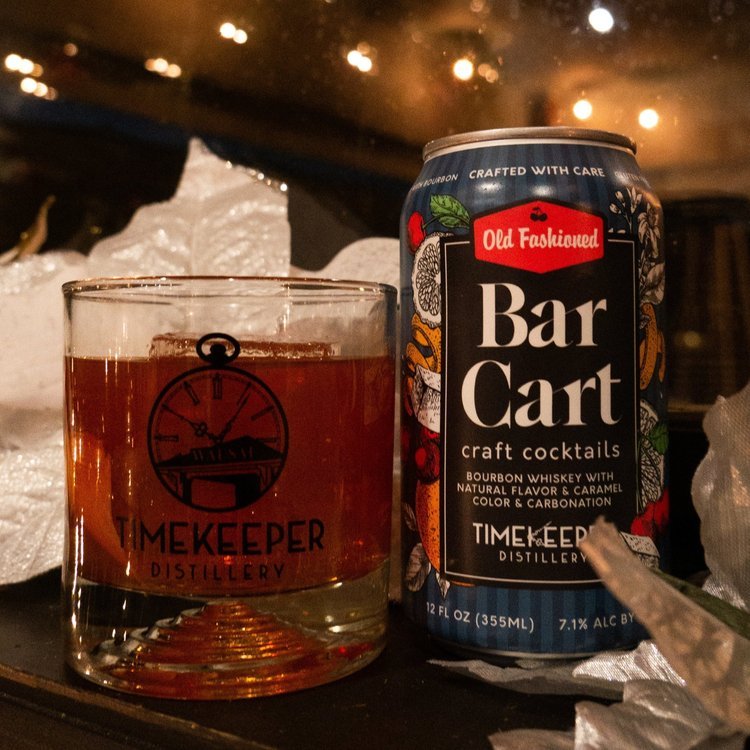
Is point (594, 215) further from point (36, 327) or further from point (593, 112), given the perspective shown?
point (36, 327)

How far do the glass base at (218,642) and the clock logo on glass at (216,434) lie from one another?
66mm

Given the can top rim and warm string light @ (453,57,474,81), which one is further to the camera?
warm string light @ (453,57,474,81)

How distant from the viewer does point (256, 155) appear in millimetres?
927

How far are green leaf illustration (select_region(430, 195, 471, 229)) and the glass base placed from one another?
238 mm

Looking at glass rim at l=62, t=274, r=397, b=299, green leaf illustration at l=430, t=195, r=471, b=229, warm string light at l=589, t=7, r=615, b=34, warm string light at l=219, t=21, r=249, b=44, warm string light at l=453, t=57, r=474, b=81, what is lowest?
glass rim at l=62, t=274, r=397, b=299

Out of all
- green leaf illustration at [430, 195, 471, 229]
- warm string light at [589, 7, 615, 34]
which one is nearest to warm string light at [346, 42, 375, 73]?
warm string light at [589, 7, 615, 34]

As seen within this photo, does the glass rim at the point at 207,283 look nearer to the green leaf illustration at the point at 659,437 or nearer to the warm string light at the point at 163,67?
the green leaf illustration at the point at 659,437

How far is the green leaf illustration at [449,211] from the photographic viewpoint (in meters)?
0.60

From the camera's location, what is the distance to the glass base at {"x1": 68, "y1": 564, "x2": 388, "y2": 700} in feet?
1.78

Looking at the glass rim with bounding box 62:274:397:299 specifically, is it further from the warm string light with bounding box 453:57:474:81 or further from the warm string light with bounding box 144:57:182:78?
the warm string light with bounding box 144:57:182:78

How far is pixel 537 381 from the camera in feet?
1.90

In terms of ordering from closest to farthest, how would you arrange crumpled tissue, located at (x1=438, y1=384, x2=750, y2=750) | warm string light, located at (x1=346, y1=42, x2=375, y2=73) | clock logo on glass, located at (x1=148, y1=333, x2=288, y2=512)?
crumpled tissue, located at (x1=438, y1=384, x2=750, y2=750) < clock logo on glass, located at (x1=148, y1=333, x2=288, y2=512) < warm string light, located at (x1=346, y1=42, x2=375, y2=73)

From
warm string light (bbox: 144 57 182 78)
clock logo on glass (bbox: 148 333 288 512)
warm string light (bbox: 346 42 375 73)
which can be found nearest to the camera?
clock logo on glass (bbox: 148 333 288 512)

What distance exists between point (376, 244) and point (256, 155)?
174mm
